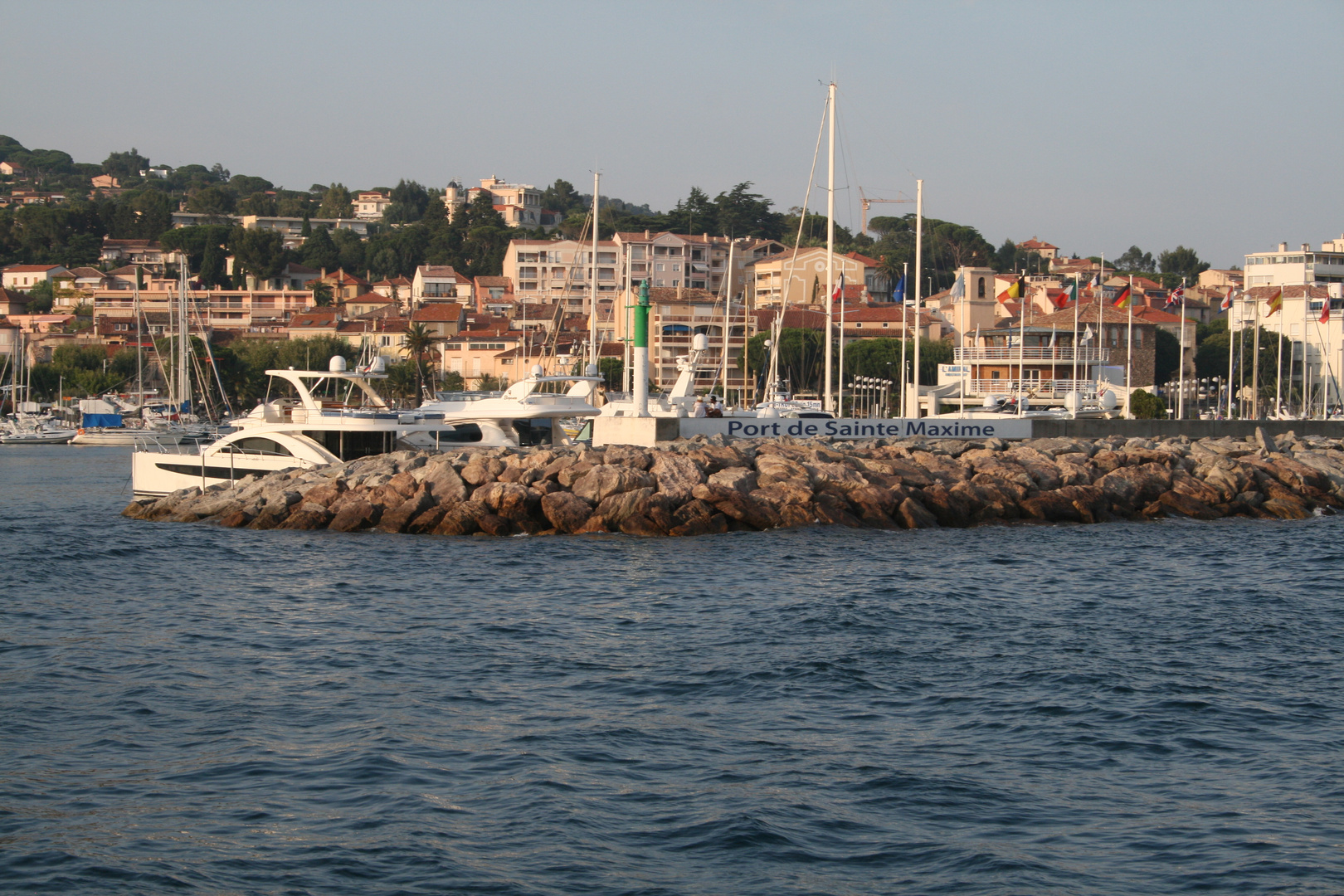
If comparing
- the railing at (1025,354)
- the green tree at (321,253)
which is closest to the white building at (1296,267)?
the railing at (1025,354)

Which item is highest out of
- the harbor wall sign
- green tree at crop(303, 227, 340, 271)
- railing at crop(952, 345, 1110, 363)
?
green tree at crop(303, 227, 340, 271)

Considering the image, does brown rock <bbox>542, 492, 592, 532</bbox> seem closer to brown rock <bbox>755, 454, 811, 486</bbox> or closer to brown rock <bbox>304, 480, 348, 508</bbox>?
brown rock <bbox>755, 454, 811, 486</bbox>

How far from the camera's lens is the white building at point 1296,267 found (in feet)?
351

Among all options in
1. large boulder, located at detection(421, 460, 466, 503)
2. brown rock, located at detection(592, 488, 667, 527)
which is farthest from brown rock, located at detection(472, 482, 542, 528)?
brown rock, located at detection(592, 488, 667, 527)

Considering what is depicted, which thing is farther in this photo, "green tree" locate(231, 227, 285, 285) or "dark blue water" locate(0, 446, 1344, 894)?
"green tree" locate(231, 227, 285, 285)

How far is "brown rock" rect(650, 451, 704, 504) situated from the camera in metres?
24.6

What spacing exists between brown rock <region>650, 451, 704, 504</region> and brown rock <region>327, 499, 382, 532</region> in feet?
18.2

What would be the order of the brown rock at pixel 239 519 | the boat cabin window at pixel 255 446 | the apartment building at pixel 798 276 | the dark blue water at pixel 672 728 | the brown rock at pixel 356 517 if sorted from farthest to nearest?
the apartment building at pixel 798 276, the boat cabin window at pixel 255 446, the brown rock at pixel 239 519, the brown rock at pixel 356 517, the dark blue water at pixel 672 728

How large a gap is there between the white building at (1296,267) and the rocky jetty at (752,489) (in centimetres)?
8662

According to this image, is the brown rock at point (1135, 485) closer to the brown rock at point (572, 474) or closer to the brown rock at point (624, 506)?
the brown rock at point (624, 506)

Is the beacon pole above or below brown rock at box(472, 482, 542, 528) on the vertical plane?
above

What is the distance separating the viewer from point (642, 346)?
94.5 ft

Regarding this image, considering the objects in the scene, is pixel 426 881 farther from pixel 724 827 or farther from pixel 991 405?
pixel 991 405

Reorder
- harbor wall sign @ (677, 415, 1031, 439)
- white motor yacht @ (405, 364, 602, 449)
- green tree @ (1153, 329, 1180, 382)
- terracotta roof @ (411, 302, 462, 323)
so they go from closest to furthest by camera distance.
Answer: harbor wall sign @ (677, 415, 1031, 439) → white motor yacht @ (405, 364, 602, 449) → green tree @ (1153, 329, 1180, 382) → terracotta roof @ (411, 302, 462, 323)
